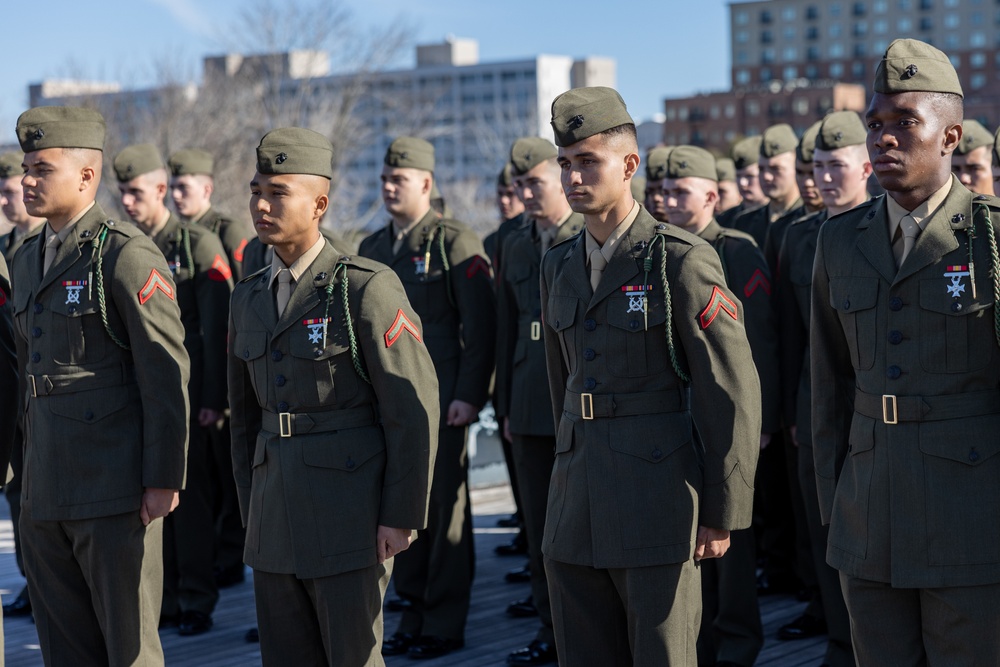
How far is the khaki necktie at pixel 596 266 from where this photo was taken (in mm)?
3887

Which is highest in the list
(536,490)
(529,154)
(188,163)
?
(188,163)

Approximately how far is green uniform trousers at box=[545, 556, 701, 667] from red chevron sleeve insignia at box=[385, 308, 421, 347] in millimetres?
854

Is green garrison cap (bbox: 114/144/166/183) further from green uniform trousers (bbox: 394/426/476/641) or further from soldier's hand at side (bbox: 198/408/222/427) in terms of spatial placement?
green uniform trousers (bbox: 394/426/476/641)

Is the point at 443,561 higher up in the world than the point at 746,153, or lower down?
lower down

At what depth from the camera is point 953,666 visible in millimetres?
3256

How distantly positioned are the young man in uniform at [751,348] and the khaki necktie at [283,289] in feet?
6.53

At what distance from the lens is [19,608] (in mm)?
7035

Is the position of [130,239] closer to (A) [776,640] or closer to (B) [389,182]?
(B) [389,182]

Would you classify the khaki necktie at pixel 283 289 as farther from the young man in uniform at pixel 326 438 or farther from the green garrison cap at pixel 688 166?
the green garrison cap at pixel 688 166

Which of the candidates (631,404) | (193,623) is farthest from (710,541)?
(193,623)

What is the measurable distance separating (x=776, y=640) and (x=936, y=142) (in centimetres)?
332

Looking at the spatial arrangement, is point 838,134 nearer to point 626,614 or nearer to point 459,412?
point 459,412

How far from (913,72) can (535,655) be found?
331 centimetres

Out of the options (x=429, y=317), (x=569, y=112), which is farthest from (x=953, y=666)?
(x=429, y=317)
